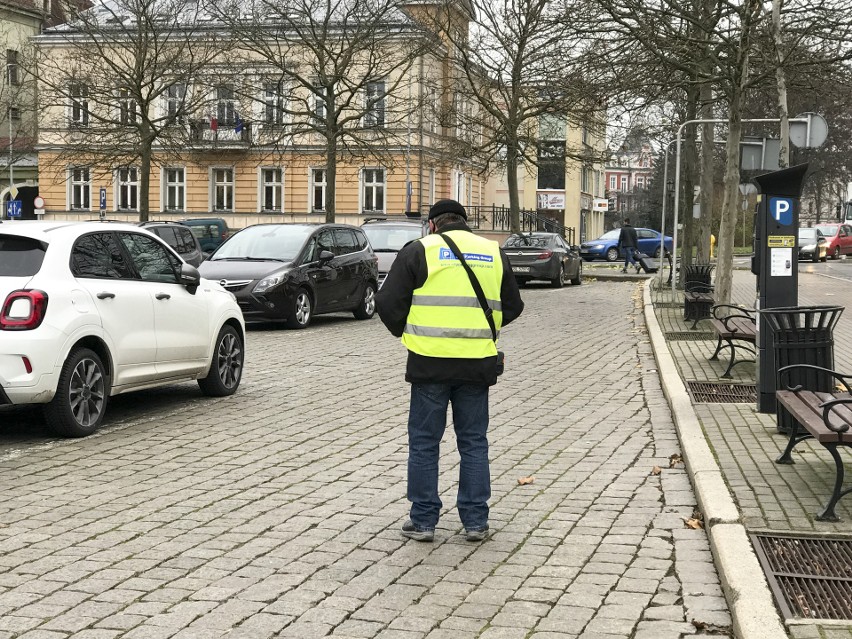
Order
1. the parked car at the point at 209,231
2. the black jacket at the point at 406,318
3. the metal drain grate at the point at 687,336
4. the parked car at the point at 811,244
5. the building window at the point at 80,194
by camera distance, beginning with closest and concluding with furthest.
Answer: the black jacket at the point at 406,318
the metal drain grate at the point at 687,336
the parked car at the point at 209,231
the parked car at the point at 811,244
the building window at the point at 80,194

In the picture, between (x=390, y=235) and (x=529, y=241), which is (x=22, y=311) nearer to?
(x=390, y=235)

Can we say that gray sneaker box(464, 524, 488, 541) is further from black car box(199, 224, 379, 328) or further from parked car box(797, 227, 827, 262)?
parked car box(797, 227, 827, 262)

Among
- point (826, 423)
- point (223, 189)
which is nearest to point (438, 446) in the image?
point (826, 423)

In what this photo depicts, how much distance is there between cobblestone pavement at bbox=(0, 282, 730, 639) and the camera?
4.81 metres

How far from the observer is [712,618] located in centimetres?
483

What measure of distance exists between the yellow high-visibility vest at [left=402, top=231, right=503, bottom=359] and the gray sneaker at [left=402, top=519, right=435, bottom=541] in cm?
86

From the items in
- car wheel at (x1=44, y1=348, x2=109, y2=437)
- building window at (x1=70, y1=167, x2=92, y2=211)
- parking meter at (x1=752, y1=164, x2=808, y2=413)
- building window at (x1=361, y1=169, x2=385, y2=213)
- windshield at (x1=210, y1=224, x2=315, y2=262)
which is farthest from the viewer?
building window at (x1=70, y1=167, x2=92, y2=211)

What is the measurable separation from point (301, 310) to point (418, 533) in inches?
514

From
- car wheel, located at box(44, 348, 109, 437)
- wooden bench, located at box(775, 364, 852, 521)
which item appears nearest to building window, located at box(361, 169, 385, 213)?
car wheel, located at box(44, 348, 109, 437)

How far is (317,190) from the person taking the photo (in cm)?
5744

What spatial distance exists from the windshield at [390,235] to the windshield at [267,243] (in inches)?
213

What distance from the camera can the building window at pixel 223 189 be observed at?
58.8 m

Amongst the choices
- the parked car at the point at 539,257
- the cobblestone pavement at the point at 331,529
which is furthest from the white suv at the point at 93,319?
the parked car at the point at 539,257

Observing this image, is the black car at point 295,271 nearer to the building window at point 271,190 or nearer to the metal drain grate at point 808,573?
the metal drain grate at point 808,573
